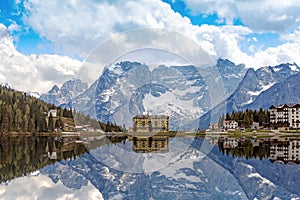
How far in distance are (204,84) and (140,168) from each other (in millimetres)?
5960

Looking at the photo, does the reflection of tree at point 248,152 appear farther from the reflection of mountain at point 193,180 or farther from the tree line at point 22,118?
the tree line at point 22,118

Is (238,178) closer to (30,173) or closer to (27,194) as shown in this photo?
(27,194)

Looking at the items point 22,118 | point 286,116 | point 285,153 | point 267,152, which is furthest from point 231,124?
point 285,153

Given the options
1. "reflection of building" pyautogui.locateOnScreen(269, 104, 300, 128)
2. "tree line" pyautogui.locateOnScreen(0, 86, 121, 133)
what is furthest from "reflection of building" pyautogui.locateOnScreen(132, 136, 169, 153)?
"reflection of building" pyautogui.locateOnScreen(269, 104, 300, 128)

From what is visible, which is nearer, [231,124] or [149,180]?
[149,180]

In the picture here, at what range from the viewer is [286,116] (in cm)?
12812

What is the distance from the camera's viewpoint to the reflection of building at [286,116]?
126m

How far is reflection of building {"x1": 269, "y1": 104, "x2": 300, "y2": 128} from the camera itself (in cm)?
12575

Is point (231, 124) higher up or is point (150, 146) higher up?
point (231, 124)

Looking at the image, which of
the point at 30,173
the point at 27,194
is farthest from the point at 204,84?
the point at 30,173

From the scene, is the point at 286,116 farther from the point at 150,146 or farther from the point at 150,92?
the point at 150,92

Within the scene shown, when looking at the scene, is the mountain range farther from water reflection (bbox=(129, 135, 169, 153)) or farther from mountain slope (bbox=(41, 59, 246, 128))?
water reflection (bbox=(129, 135, 169, 153))

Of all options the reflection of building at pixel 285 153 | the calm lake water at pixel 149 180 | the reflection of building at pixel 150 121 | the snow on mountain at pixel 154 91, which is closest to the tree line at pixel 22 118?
the reflection of building at pixel 285 153

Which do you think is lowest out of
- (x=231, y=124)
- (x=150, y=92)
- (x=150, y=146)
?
(x=150, y=146)
